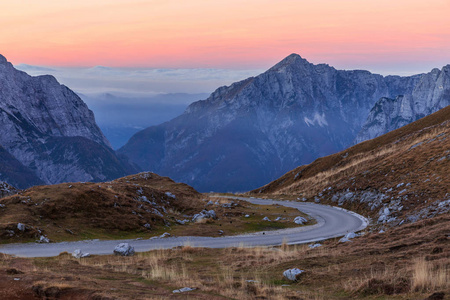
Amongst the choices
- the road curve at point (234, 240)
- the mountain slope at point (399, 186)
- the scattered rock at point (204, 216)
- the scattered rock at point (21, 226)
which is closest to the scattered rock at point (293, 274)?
the road curve at point (234, 240)

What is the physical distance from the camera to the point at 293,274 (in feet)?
59.8

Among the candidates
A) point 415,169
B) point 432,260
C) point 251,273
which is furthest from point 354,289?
point 415,169

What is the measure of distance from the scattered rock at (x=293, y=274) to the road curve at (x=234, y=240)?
43.1 feet

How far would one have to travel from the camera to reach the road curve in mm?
28547

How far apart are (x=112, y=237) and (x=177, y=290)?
2004 cm

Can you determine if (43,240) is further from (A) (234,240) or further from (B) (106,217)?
(A) (234,240)

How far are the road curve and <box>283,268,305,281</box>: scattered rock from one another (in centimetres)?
1314

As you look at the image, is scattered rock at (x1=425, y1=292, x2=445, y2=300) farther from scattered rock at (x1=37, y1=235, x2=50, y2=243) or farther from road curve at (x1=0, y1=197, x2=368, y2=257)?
scattered rock at (x1=37, y1=235, x2=50, y2=243)

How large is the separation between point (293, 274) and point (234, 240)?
17259mm

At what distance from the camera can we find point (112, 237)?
34.6 m

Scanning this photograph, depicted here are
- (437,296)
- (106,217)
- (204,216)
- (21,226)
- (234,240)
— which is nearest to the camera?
(437,296)

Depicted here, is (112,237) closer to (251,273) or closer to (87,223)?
(87,223)

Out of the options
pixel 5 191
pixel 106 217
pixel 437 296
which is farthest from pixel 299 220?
pixel 5 191

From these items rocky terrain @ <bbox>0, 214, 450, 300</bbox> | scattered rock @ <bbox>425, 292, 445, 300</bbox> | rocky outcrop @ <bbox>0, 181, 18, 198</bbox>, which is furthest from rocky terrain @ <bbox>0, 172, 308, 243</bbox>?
scattered rock @ <bbox>425, 292, 445, 300</bbox>
